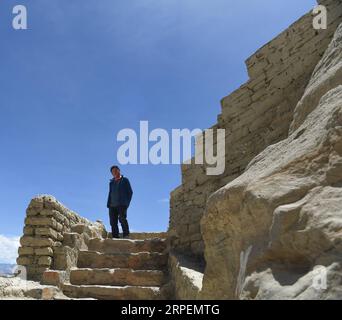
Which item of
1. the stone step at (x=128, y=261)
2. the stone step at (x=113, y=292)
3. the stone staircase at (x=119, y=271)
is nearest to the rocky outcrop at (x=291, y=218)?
the stone step at (x=113, y=292)

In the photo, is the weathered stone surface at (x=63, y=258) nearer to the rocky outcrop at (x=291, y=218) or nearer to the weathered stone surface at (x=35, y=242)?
the weathered stone surface at (x=35, y=242)

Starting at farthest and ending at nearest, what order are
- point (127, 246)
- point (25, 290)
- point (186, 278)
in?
point (127, 246), point (25, 290), point (186, 278)

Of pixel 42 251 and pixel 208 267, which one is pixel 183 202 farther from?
pixel 208 267

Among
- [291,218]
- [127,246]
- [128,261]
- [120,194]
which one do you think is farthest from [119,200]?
[291,218]

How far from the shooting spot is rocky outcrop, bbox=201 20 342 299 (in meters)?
1.35

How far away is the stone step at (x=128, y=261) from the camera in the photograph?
6152mm

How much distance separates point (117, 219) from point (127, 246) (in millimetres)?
1158

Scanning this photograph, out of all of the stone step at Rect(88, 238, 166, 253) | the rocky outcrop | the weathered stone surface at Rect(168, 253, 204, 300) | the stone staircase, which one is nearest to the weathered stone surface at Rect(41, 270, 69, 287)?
the stone staircase

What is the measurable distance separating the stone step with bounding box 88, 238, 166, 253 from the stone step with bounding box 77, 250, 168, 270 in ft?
1.32

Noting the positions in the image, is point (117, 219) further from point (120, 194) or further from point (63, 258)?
point (63, 258)

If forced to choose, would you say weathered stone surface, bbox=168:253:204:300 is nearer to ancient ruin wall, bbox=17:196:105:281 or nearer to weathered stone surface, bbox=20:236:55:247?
ancient ruin wall, bbox=17:196:105:281

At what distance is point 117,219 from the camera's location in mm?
7875
